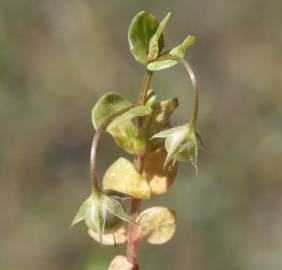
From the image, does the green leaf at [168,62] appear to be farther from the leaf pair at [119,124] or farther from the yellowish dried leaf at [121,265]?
the yellowish dried leaf at [121,265]

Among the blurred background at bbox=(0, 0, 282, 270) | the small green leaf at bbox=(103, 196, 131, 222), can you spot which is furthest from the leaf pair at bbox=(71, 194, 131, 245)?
the blurred background at bbox=(0, 0, 282, 270)

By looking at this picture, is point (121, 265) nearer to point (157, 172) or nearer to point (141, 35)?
point (157, 172)

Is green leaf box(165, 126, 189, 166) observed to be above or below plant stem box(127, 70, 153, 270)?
above

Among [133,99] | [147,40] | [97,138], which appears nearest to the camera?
[97,138]

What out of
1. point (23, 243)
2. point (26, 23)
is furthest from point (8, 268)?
point (26, 23)

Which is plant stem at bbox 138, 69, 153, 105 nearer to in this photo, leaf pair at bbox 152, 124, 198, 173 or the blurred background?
leaf pair at bbox 152, 124, 198, 173

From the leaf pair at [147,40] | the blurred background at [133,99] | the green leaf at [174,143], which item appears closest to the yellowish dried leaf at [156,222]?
the green leaf at [174,143]

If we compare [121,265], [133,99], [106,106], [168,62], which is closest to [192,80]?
[168,62]
